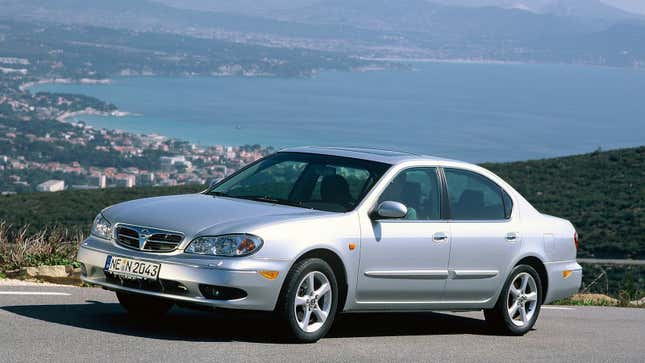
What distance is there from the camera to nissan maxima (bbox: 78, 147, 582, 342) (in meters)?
7.51

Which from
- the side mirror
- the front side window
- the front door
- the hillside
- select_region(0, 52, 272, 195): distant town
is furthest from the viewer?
select_region(0, 52, 272, 195): distant town

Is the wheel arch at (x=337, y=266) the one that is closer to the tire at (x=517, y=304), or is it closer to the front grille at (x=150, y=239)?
the front grille at (x=150, y=239)

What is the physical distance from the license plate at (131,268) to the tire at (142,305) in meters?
0.65

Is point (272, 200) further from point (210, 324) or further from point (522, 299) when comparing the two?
point (522, 299)

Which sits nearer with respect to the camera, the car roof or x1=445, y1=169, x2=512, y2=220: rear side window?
the car roof

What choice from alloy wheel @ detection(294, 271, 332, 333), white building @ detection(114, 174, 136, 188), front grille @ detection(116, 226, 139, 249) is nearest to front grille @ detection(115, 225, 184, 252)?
front grille @ detection(116, 226, 139, 249)

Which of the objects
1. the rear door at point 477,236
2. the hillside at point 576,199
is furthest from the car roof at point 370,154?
the hillside at point 576,199

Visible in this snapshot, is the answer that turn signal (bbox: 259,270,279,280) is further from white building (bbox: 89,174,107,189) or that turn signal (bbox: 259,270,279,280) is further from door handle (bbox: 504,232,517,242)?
white building (bbox: 89,174,107,189)

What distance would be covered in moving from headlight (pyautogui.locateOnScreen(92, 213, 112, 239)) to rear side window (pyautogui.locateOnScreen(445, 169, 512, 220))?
262 cm

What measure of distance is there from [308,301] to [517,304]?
2.41 metres

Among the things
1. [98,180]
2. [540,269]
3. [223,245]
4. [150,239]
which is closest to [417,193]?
[540,269]

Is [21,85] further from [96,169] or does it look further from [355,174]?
[355,174]

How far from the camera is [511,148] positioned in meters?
138

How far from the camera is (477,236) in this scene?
9.09 metres
